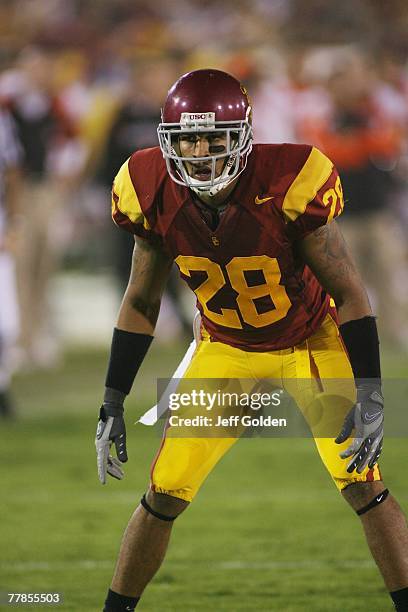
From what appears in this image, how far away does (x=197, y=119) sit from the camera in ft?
10.7

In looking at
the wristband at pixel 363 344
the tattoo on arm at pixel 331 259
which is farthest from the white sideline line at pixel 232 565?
the tattoo on arm at pixel 331 259

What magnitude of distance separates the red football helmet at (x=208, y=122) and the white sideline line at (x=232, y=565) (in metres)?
1.69

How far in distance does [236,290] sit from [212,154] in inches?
15.4

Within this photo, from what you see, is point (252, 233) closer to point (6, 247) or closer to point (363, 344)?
point (363, 344)

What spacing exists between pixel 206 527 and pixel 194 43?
31.2 feet

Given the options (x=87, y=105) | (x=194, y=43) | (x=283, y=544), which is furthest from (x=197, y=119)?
(x=194, y=43)

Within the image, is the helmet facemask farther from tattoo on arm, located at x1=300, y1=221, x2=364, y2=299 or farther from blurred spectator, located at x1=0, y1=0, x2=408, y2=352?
blurred spectator, located at x1=0, y1=0, x2=408, y2=352

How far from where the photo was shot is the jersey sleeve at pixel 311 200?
3248 millimetres

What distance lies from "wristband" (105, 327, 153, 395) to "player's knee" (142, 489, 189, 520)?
33cm

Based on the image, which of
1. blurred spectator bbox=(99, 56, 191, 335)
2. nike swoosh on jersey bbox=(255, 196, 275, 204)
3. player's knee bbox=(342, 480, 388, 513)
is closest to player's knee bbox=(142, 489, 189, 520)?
player's knee bbox=(342, 480, 388, 513)

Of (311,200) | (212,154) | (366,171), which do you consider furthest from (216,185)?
(366,171)

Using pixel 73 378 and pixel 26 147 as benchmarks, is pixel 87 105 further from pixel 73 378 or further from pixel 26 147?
pixel 73 378

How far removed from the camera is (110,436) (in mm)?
3498

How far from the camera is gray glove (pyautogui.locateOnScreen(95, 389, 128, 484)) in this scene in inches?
137
